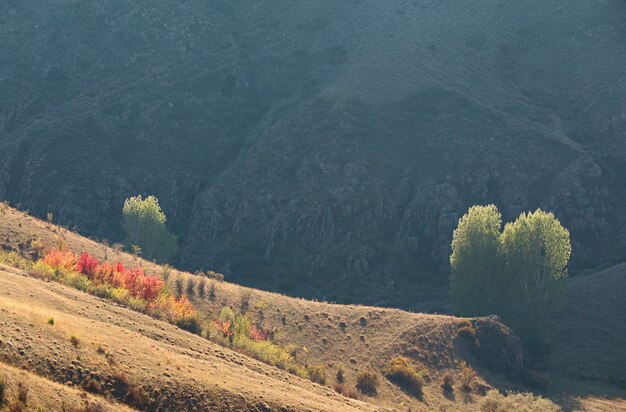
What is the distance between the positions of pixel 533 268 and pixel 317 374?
38843mm

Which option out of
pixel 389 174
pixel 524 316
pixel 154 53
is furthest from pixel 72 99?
pixel 524 316

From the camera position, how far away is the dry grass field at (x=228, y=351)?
3014 centimetres

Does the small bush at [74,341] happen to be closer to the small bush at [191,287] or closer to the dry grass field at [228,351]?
the dry grass field at [228,351]

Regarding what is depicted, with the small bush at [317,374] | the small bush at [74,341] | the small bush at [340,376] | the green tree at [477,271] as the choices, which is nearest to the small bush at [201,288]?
the small bush at [317,374]

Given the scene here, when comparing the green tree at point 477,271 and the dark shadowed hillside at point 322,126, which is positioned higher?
the dark shadowed hillside at point 322,126

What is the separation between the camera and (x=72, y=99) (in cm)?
13125

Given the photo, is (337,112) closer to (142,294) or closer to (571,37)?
(571,37)

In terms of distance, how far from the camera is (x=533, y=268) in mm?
78625

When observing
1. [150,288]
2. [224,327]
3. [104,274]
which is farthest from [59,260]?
[224,327]

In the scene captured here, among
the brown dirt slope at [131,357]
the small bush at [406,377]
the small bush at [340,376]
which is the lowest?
the brown dirt slope at [131,357]

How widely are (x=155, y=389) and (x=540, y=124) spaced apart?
110159 millimetres

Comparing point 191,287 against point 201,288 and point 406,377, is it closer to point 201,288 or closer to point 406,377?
point 201,288

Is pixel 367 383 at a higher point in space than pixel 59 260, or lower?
lower

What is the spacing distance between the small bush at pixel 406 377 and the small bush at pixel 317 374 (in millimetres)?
8496
